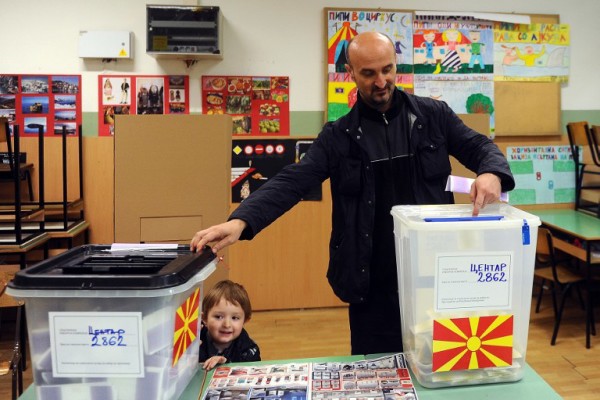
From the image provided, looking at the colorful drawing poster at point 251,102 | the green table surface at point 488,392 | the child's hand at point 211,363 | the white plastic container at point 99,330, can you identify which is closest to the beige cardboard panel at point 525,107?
the colorful drawing poster at point 251,102

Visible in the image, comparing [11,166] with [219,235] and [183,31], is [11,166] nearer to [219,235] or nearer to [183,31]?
[183,31]

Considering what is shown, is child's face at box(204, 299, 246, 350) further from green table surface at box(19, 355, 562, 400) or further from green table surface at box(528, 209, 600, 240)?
green table surface at box(528, 209, 600, 240)

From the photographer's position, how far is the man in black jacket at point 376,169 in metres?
1.49

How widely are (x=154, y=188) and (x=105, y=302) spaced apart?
1321 mm

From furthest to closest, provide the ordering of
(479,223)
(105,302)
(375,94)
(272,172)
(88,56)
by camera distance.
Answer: (272,172), (88,56), (375,94), (479,223), (105,302)

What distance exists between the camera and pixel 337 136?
1576 millimetres

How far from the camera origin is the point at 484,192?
3.58ft

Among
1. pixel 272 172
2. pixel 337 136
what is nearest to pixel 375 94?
pixel 337 136

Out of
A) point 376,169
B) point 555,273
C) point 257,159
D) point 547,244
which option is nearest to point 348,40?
point 257,159

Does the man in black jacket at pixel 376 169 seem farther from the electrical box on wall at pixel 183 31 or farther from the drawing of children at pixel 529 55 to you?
the drawing of children at pixel 529 55

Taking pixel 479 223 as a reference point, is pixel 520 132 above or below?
above

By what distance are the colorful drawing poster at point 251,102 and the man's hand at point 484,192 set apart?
9.25ft

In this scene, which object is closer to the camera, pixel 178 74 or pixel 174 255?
pixel 174 255

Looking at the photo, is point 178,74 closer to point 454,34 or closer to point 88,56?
point 88,56
